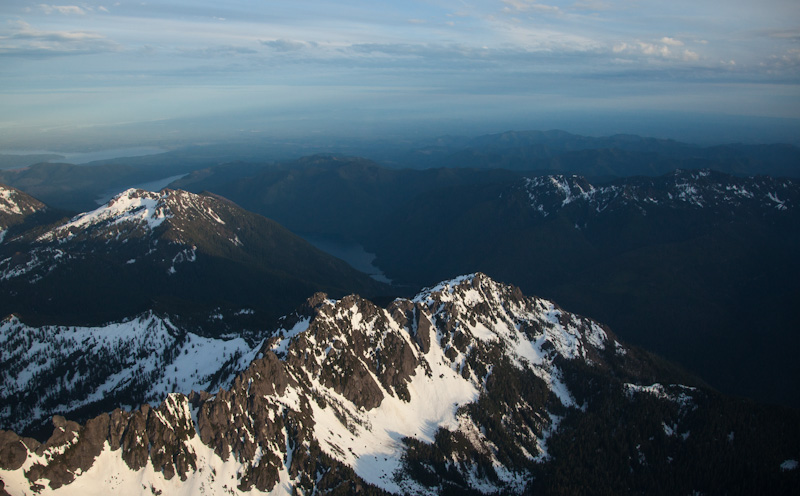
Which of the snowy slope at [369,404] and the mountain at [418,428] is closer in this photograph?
the mountain at [418,428]

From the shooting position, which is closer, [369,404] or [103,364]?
[369,404]

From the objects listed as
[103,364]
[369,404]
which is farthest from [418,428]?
[103,364]

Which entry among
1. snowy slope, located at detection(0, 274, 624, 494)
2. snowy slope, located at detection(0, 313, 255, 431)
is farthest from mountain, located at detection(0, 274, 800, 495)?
snowy slope, located at detection(0, 313, 255, 431)

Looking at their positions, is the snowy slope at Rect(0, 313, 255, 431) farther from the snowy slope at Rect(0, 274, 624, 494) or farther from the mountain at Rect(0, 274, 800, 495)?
the mountain at Rect(0, 274, 800, 495)

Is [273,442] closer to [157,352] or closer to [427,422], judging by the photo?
[427,422]

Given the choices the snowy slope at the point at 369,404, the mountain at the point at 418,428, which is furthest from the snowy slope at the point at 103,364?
the mountain at the point at 418,428

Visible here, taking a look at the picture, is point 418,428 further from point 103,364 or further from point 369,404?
point 103,364

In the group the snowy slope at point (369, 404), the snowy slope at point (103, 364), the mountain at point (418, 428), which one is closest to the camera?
the mountain at point (418, 428)

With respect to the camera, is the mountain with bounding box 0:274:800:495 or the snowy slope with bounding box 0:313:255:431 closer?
the mountain with bounding box 0:274:800:495

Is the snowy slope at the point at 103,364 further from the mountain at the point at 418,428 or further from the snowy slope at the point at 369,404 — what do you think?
the mountain at the point at 418,428
